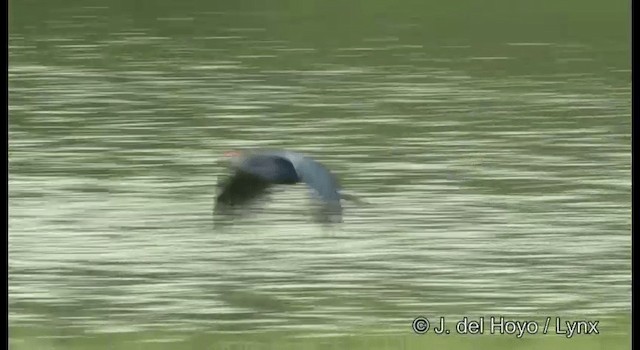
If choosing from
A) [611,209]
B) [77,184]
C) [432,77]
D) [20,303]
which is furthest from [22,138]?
[611,209]

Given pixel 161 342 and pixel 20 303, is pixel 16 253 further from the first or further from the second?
pixel 161 342

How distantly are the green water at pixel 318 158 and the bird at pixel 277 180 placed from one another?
0.01 m

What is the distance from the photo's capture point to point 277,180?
1165 millimetres

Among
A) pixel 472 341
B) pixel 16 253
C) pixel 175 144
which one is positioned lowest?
pixel 472 341

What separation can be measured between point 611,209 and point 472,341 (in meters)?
0.23

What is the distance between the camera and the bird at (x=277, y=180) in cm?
116

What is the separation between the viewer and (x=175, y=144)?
118 cm

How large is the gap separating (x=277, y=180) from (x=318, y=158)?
57mm

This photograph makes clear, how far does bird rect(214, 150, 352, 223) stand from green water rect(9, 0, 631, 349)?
0.04 feet

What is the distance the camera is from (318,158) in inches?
46.4

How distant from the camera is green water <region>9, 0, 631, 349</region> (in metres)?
1.14

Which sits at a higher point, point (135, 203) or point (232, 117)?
point (232, 117)

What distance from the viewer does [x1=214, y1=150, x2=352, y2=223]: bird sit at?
3.82 feet

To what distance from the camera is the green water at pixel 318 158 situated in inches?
44.8
